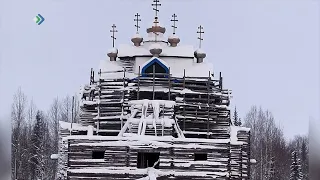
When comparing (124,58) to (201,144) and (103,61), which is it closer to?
(103,61)

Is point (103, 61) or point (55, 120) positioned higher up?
point (103, 61)

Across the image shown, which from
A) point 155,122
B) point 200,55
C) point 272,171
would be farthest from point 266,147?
point 155,122

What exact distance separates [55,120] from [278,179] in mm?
15836

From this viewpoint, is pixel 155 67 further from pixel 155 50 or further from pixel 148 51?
pixel 148 51

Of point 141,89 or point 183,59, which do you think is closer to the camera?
point 141,89

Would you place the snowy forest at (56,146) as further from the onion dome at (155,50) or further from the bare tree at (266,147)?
the onion dome at (155,50)

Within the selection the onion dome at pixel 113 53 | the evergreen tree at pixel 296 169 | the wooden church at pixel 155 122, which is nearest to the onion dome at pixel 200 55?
the wooden church at pixel 155 122

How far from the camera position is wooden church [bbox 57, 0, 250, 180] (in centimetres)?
1978

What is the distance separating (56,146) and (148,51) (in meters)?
13.6

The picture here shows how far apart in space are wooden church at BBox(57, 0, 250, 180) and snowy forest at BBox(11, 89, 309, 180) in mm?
6180

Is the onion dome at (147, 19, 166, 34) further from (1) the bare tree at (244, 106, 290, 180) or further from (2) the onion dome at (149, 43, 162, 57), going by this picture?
(1) the bare tree at (244, 106, 290, 180)

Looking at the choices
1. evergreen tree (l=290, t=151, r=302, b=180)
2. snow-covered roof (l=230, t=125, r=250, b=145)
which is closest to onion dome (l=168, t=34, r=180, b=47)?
snow-covered roof (l=230, t=125, r=250, b=145)

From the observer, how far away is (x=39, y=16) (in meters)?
9.08
